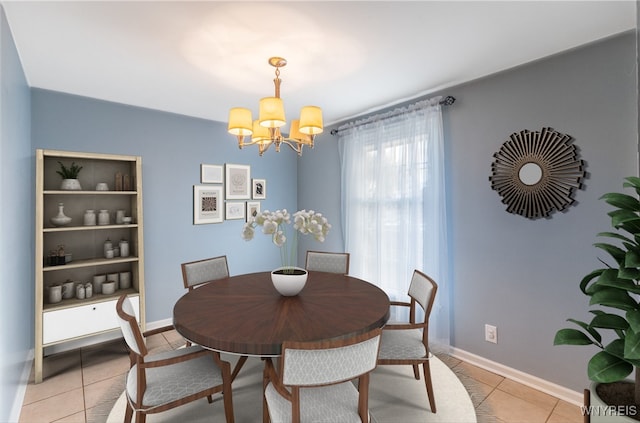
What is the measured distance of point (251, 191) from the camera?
13.7 feet

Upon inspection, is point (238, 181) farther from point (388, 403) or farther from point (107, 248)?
point (388, 403)

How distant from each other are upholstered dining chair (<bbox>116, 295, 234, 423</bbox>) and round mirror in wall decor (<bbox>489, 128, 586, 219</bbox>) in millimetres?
2362

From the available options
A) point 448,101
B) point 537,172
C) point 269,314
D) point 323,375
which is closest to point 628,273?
point 323,375

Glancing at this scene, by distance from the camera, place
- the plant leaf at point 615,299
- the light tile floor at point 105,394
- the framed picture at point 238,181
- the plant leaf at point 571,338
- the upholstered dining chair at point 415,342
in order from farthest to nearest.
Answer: the framed picture at point 238,181
the light tile floor at point 105,394
the upholstered dining chair at point 415,342
the plant leaf at point 571,338
the plant leaf at point 615,299

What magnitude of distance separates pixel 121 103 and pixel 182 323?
8.59 feet

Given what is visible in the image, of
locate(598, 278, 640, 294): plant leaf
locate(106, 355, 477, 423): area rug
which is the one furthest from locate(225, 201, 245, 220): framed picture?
locate(598, 278, 640, 294): plant leaf

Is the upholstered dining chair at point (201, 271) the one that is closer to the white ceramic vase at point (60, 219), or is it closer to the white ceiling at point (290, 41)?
the white ceramic vase at point (60, 219)

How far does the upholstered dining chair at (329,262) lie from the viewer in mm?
3021

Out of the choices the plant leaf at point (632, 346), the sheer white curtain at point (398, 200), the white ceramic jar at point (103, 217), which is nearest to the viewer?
the plant leaf at point (632, 346)

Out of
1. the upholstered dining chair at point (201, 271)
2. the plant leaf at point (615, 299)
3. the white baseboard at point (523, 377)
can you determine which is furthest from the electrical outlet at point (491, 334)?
the upholstered dining chair at point (201, 271)

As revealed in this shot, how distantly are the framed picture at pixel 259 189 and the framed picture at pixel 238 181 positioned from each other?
8 cm

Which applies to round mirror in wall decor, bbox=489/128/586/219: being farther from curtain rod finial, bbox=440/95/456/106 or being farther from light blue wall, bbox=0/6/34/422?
light blue wall, bbox=0/6/34/422

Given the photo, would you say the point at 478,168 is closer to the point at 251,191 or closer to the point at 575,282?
the point at 575,282

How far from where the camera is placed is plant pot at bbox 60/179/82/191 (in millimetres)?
2752
